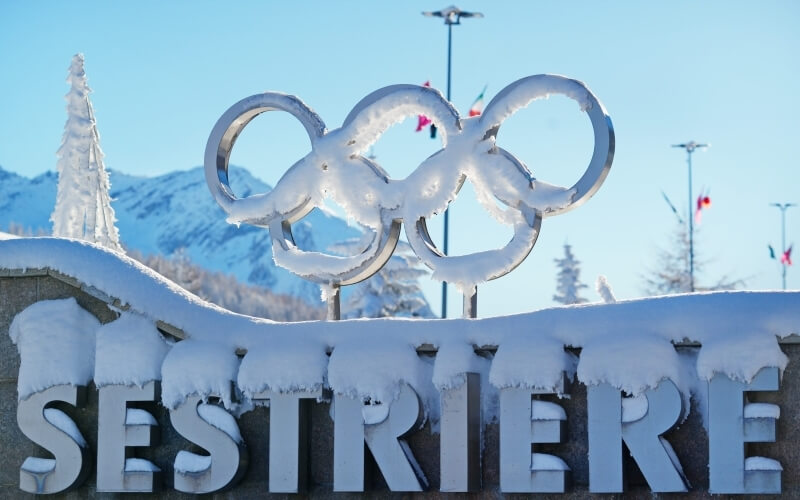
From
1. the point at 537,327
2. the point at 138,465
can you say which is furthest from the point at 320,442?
the point at 537,327

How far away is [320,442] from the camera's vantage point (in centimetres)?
1104

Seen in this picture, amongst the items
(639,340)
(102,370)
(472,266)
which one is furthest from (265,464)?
(639,340)

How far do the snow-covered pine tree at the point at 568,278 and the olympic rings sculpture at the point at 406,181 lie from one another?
102ft

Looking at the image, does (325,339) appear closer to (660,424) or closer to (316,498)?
(316,498)

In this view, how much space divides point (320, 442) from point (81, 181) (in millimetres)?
18027

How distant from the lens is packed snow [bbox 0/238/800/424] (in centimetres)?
982

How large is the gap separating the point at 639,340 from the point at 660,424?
68 centimetres

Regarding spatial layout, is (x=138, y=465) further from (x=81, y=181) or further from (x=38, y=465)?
(x=81, y=181)

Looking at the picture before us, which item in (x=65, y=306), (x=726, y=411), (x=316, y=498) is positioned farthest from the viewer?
(x=65, y=306)

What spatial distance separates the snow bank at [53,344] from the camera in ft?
38.3

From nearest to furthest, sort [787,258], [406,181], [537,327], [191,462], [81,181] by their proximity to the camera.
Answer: [537,327], [191,462], [406,181], [81,181], [787,258]

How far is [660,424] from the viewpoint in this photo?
32.1ft

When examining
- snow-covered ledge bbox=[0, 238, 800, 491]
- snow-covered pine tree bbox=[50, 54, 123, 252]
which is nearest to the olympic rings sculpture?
snow-covered ledge bbox=[0, 238, 800, 491]

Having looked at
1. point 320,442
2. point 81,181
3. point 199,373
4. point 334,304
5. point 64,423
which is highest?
point 81,181
